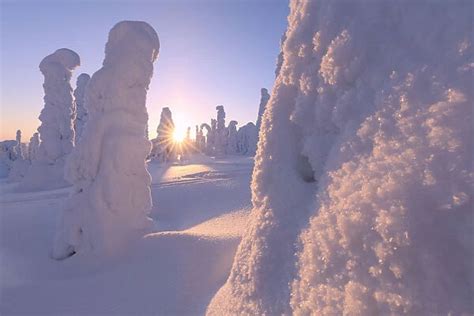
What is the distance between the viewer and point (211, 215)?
8414 mm

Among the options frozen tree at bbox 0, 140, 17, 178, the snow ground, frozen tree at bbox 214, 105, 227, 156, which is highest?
frozen tree at bbox 214, 105, 227, 156

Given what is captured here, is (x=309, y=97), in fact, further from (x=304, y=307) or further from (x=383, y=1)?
(x=304, y=307)

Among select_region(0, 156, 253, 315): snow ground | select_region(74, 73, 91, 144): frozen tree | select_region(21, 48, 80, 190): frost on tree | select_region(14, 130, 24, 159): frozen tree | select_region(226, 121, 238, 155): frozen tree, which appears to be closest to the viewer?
select_region(0, 156, 253, 315): snow ground

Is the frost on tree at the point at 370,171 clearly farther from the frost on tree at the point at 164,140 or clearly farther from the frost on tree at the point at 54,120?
the frost on tree at the point at 164,140

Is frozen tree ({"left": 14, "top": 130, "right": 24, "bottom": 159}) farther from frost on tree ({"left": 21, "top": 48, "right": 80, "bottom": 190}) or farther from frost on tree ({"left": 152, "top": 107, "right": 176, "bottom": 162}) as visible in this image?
frost on tree ({"left": 21, "top": 48, "right": 80, "bottom": 190})

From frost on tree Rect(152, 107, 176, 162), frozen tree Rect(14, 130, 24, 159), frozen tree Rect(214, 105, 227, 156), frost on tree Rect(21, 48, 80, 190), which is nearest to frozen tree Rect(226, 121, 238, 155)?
frozen tree Rect(214, 105, 227, 156)

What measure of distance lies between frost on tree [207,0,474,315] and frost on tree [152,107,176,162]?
27.7 m

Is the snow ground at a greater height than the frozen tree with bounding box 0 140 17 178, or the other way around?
the frozen tree with bounding box 0 140 17 178

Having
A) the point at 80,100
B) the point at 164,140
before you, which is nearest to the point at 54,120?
the point at 80,100

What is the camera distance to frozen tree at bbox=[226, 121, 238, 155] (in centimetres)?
4325

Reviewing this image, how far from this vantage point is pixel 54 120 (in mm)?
17219

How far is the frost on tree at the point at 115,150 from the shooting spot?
615cm

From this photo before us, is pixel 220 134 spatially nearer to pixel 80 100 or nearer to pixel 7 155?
pixel 80 100

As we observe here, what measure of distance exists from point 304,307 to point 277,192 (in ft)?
1.88
